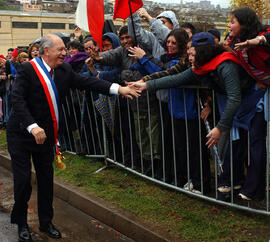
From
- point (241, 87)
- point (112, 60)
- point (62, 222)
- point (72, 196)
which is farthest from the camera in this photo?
point (112, 60)

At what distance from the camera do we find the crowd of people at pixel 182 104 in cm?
379

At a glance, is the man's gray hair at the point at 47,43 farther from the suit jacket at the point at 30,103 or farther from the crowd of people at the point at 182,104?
the suit jacket at the point at 30,103

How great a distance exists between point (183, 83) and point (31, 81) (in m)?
1.60

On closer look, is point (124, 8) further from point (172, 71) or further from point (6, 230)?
point (6, 230)

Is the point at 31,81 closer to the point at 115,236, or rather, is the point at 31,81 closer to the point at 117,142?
the point at 115,236

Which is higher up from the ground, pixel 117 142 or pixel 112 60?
pixel 112 60

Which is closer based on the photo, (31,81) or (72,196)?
(31,81)

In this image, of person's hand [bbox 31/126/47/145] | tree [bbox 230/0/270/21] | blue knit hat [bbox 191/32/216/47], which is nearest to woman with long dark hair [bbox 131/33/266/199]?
blue knit hat [bbox 191/32/216/47]

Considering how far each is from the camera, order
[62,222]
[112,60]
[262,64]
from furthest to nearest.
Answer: [112,60]
[62,222]
[262,64]

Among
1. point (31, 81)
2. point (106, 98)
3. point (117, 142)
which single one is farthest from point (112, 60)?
point (31, 81)

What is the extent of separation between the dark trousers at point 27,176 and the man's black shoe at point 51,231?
0.18 feet

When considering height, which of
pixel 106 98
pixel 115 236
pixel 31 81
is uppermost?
pixel 31 81

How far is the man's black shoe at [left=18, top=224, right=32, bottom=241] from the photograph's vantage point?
4.11 meters

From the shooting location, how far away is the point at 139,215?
4.32 m
